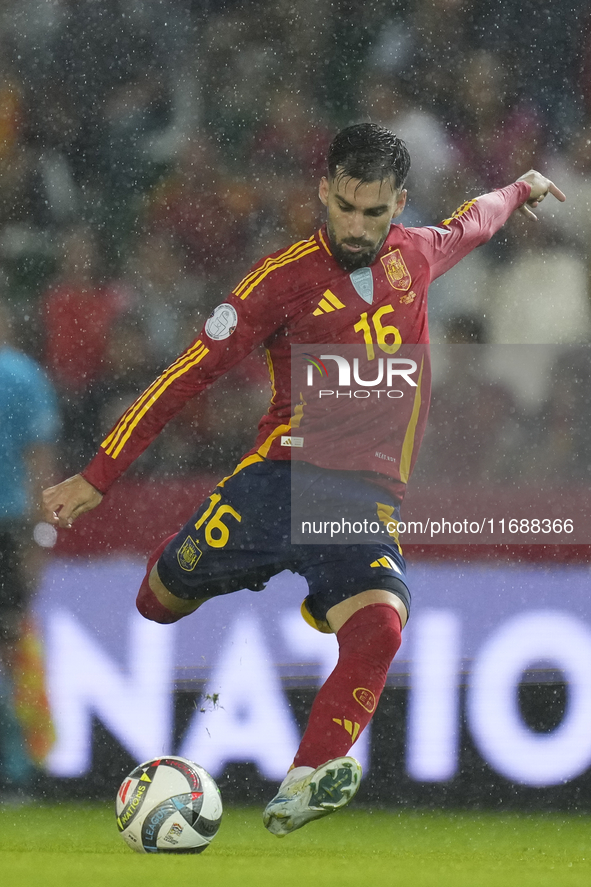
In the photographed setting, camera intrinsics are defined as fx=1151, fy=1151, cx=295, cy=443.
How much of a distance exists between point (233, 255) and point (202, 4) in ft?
2.95

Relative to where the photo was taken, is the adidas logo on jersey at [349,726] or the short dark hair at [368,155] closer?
the adidas logo on jersey at [349,726]

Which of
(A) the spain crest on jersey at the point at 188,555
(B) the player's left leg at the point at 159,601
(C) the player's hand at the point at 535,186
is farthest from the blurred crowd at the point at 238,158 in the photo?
(A) the spain crest on jersey at the point at 188,555

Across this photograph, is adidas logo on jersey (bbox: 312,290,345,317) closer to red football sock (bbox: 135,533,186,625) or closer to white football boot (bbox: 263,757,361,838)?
red football sock (bbox: 135,533,186,625)

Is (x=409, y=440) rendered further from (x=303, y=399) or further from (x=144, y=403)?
(x=144, y=403)

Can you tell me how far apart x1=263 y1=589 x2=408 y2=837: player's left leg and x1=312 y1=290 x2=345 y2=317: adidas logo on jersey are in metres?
0.68

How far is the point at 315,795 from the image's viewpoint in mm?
2123

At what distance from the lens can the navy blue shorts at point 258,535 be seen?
2582 millimetres

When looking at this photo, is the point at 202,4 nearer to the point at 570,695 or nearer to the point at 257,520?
the point at 257,520

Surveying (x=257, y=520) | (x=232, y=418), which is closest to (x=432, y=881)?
(x=257, y=520)

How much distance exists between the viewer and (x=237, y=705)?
343 cm

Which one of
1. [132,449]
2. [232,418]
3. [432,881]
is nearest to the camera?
[132,449]

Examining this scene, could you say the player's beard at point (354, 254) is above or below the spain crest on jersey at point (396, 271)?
above

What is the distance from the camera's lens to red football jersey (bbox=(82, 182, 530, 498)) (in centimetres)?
262

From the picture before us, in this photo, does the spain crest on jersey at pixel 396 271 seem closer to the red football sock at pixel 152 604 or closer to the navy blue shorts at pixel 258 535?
the navy blue shorts at pixel 258 535
